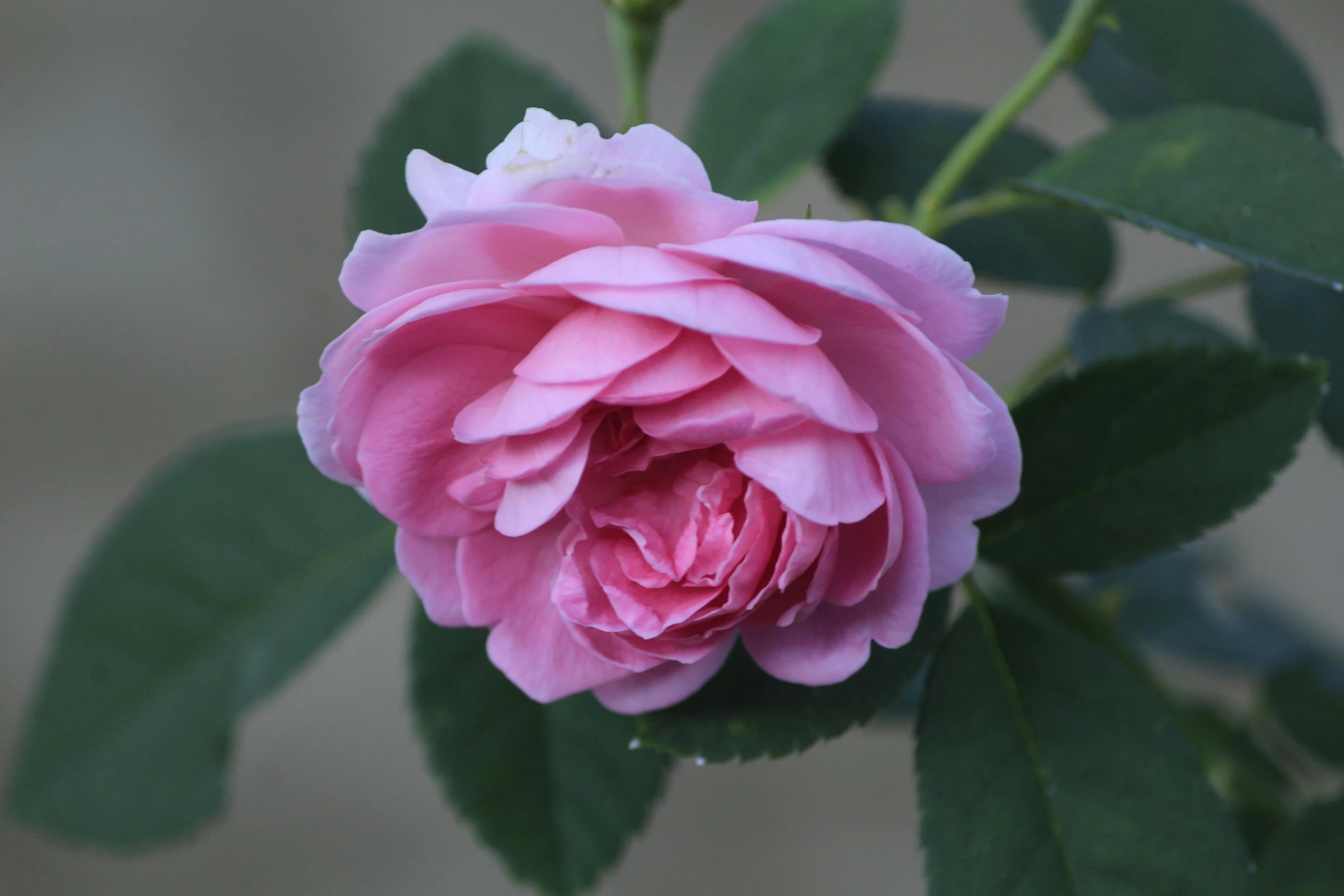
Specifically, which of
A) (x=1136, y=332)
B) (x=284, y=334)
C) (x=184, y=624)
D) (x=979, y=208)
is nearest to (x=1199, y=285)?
(x=1136, y=332)

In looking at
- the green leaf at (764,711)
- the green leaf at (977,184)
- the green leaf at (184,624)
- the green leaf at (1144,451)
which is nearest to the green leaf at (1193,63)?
the green leaf at (977,184)

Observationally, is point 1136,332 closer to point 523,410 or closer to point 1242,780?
point 1242,780

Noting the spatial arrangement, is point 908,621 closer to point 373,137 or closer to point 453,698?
point 453,698

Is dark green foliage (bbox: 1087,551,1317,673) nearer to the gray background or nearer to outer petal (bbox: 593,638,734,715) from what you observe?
the gray background

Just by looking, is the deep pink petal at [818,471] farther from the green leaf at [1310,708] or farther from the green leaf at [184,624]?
the green leaf at [1310,708]

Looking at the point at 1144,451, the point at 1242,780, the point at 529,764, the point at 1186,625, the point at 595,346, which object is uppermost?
the point at 595,346

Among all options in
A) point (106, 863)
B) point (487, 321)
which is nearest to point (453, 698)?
point (487, 321)
